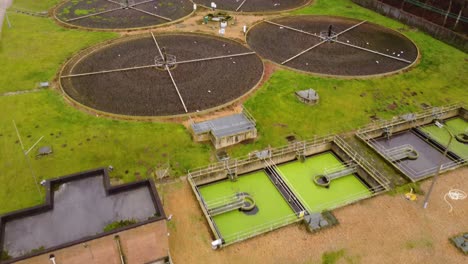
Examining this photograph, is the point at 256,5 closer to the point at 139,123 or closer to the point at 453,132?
the point at 139,123

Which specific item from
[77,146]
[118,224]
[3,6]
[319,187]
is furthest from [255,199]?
[3,6]

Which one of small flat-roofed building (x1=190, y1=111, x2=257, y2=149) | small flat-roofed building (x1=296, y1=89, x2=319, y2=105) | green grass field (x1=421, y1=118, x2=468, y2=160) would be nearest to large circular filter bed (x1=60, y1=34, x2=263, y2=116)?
small flat-roofed building (x1=190, y1=111, x2=257, y2=149)

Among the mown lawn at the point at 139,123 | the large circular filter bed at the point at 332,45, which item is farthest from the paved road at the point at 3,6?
the large circular filter bed at the point at 332,45

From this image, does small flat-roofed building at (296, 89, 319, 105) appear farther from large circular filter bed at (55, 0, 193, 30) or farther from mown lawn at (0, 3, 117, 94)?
mown lawn at (0, 3, 117, 94)

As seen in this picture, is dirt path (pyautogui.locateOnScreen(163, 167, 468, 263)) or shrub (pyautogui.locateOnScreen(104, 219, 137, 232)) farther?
dirt path (pyautogui.locateOnScreen(163, 167, 468, 263))

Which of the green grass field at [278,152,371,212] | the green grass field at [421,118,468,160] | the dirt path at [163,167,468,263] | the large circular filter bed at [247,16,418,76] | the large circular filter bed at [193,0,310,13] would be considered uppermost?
the large circular filter bed at [193,0,310,13]

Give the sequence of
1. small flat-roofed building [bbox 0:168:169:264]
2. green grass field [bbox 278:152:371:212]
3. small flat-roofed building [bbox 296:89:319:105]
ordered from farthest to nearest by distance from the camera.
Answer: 1. small flat-roofed building [bbox 296:89:319:105]
2. green grass field [bbox 278:152:371:212]
3. small flat-roofed building [bbox 0:168:169:264]

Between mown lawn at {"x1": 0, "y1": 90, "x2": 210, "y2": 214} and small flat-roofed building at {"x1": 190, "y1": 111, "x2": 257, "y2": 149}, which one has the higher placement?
small flat-roofed building at {"x1": 190, "y1": 111, "x2": 257, "y2": 149}
